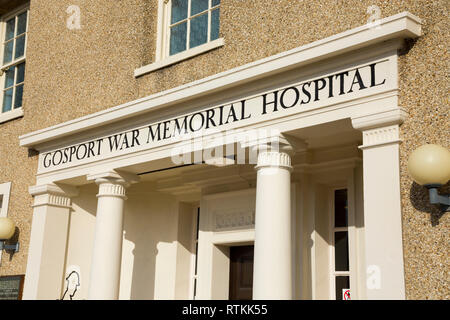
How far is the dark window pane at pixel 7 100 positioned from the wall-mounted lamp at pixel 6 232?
9.60 ft

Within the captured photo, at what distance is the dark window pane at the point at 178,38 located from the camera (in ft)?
31.7

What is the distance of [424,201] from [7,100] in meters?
9.43

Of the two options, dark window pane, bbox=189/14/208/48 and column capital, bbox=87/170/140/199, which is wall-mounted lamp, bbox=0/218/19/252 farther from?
dark window pane, bbox=189/14/208/48

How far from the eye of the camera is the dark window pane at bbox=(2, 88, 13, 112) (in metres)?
13.0

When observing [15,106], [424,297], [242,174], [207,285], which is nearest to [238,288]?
[207,285]

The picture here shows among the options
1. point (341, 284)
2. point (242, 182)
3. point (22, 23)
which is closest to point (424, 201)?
point (341, 284)

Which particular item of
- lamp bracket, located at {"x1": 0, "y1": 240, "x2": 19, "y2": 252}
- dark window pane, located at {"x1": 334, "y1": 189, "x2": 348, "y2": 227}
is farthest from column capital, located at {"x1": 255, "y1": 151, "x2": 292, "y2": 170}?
lamp bracket, located at {"x1": 0, "y1": 240, "x2": 19, "y2": 252}

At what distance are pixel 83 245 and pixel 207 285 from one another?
242 cm

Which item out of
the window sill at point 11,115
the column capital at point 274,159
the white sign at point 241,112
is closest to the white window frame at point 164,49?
the white sign at point 241,112

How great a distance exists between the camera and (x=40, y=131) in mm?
10898

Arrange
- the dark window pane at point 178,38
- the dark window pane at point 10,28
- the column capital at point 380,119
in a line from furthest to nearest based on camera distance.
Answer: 1. the dark window pane at point 10,28
2. the dark window pane at point 178,38
3. the column capital at point 380,119

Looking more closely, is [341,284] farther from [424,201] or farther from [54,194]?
[54,194]

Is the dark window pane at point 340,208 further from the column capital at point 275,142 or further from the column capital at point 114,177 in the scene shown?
the column capital at point 114,177
